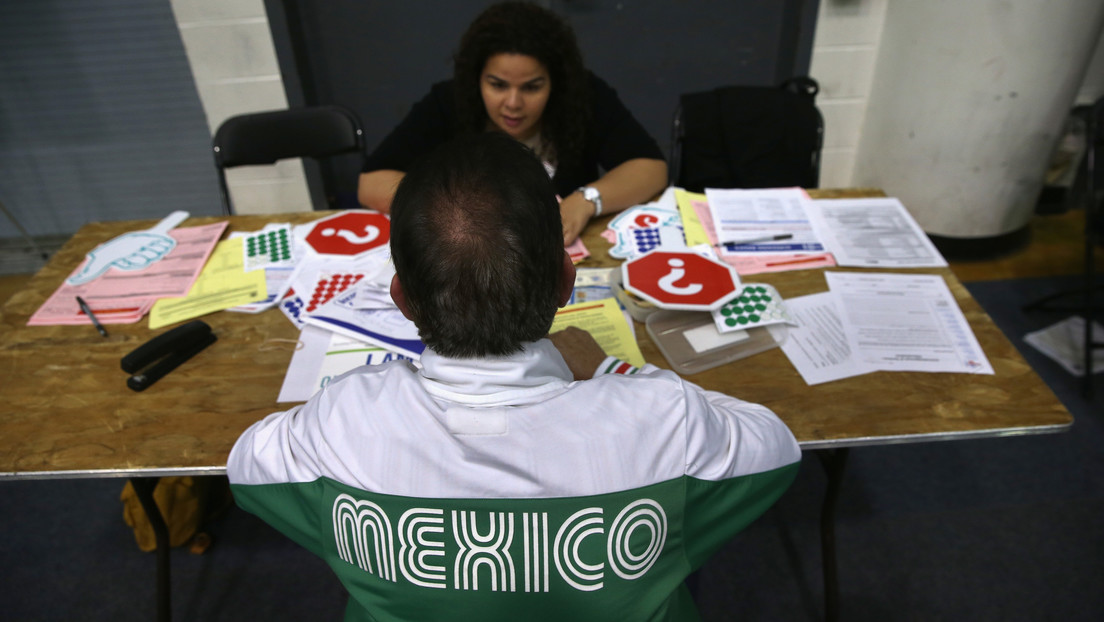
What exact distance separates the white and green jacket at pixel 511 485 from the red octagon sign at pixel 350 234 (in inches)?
31.7

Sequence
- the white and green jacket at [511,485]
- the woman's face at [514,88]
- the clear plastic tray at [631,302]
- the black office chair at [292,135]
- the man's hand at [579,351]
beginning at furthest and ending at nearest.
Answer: the black office chair at [292,135], the woman's face at [514,88], the clear plastic tray at [631,302], the man's hand at [579,351], the white and green jacket at [511,485]

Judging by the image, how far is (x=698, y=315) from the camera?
1.20 m

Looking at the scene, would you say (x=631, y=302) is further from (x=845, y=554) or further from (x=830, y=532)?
(x=845, y=554)

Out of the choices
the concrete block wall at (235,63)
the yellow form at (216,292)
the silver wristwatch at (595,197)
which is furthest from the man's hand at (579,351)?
the concrete block wall at (235,63)

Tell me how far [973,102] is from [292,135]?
239cm

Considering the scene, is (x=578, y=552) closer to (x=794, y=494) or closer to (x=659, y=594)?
(x=659, y=594)

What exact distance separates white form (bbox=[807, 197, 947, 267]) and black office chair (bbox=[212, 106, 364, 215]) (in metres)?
1.32

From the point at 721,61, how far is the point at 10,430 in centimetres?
275

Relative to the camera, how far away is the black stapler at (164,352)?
110 centimetres

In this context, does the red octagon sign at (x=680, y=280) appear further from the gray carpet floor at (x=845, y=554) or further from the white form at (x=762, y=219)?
the gray carpet floor at (x=845, y=554)

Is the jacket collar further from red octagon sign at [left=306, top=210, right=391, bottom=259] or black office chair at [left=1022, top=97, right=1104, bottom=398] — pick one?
black office chair at [left=1022, top=97, right=1104, bottom=398]

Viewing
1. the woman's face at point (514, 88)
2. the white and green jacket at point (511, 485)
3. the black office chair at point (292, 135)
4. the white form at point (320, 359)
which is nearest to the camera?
the white and green jacket at point (511, 485)

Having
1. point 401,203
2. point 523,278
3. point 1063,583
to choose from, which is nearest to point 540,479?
point 523,278

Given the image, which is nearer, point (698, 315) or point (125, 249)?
point (698, 315)
